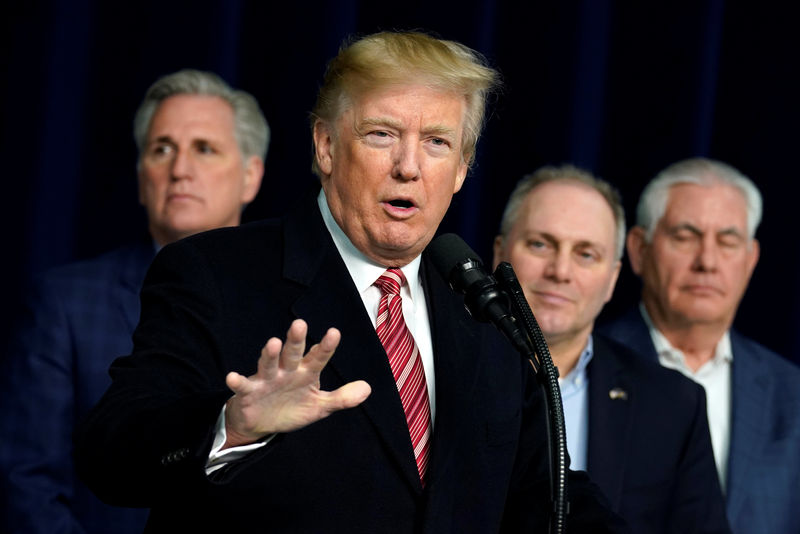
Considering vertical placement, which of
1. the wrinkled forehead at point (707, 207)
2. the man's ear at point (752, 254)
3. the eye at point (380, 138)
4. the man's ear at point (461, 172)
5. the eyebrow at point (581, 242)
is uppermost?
the eye at point (380, 138)

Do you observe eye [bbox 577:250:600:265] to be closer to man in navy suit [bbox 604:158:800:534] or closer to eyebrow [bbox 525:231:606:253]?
eyebrow [bbox 525:231:606:253]

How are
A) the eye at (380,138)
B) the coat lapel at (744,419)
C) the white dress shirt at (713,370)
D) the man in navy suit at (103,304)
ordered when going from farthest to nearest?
the white dress shirt at (713,370) → the coat lapel at (744,419) → the man in navy suit at (103,304) → the eye at (380,138)

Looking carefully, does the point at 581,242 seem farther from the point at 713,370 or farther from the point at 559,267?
the point at 713,370

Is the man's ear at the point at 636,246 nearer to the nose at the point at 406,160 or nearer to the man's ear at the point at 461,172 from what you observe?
the man's ear at the point at 461,172

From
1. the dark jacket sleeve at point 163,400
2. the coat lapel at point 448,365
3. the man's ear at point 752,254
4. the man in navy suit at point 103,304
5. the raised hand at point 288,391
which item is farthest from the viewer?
the man's ear at point 752,254

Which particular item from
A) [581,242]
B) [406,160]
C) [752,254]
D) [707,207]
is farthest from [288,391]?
[752,254]

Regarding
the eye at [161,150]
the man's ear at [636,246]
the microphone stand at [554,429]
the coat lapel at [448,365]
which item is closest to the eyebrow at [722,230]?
the man's ear at [636,246]

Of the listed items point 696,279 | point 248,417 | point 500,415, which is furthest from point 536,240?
point 248,417

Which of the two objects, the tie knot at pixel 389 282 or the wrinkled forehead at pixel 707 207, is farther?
the wrinkled forehead at pixel 707 207

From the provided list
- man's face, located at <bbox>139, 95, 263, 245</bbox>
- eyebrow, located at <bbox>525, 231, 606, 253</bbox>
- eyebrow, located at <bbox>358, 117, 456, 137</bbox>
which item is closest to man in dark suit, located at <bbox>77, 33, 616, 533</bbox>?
eyebrow, located at <bbox>358, 117, 456, 137</bbox>

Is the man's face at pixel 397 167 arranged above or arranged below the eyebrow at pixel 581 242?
above

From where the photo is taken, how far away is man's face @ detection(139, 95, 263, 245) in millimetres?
2826

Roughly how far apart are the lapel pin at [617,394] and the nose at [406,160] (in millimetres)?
1128

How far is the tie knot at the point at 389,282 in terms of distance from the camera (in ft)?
5.67
